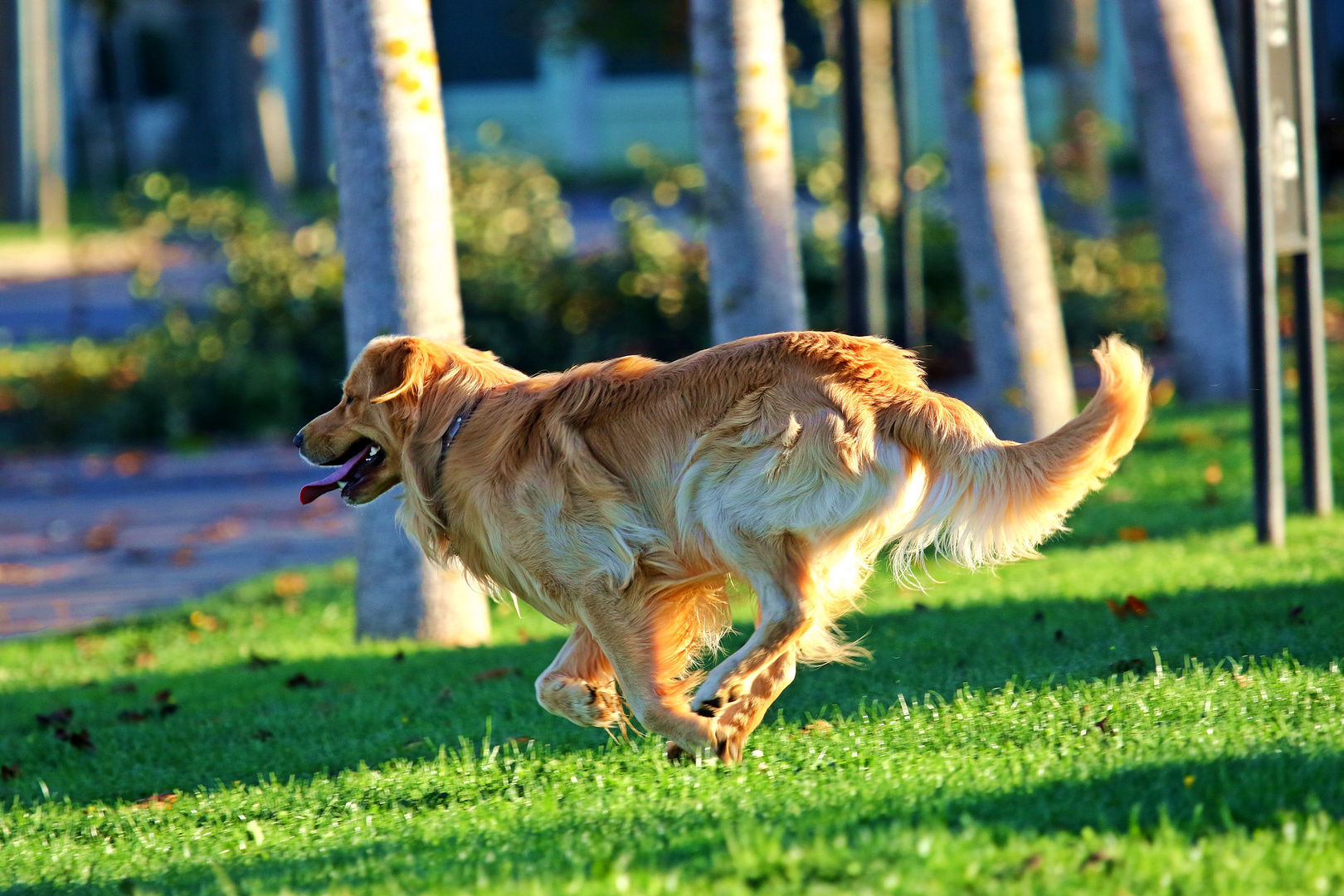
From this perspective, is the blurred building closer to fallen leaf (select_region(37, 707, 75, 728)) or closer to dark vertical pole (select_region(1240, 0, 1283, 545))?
dark vertical pole (select_region(1240, 0, 1283, 545))

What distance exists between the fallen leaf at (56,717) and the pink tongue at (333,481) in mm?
1871

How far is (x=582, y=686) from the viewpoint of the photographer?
4.66 metres

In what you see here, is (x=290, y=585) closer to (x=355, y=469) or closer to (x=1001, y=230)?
(x=355, y=469)

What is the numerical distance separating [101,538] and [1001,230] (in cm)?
751

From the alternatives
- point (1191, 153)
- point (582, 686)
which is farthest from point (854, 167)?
point (582, 686)

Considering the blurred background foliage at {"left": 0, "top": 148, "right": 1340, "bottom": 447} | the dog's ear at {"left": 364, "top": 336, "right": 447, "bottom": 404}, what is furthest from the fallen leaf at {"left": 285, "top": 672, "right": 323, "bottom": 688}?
the blurred background foliage at {"left": 0, "top": 148, "right": 1340, "bottom": 447}

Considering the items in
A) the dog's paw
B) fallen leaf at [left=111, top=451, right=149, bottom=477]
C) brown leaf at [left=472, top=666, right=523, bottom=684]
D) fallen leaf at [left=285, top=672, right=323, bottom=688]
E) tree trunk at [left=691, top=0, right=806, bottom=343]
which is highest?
tree trunk at [left=691, top=0, right=806, bottom=343]

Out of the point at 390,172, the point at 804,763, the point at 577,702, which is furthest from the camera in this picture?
the point at 390,172

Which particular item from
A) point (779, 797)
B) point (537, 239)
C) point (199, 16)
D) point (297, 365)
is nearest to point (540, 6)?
point (537, 239)

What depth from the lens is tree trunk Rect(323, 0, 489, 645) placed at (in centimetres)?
667

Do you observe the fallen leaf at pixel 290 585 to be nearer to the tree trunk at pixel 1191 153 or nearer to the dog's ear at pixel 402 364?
the dog's ear at pixel 402 364

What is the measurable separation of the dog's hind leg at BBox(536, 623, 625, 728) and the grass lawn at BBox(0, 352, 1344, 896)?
0.56ft

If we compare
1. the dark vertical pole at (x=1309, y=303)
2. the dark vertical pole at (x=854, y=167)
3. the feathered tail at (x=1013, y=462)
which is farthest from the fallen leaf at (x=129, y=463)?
the feathered tail at (x=1013, y=462)

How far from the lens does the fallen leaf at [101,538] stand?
11.3 metres
